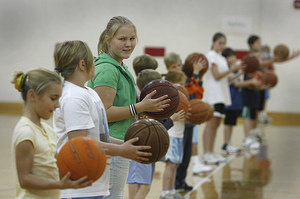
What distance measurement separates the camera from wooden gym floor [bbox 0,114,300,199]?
15.5 ft

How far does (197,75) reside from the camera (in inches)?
187

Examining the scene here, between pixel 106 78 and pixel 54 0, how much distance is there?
9097mm

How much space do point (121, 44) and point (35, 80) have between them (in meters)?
0.89

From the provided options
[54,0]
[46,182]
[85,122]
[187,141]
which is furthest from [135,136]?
[54,0]

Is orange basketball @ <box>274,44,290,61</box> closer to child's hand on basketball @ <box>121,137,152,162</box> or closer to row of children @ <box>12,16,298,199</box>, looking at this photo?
row of children @ <box>12,16,298,199</box>

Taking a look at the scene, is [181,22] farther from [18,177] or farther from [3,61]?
[18,177]

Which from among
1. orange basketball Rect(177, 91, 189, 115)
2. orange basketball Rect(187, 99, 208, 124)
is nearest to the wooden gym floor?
orange basketball Rect(187, 99, 208, 124)

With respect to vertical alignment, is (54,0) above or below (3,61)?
above

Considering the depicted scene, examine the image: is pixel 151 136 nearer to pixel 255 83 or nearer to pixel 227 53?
pixel 227 53

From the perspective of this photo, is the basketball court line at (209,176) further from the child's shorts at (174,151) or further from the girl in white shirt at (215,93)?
the child's shorts at (174,151)

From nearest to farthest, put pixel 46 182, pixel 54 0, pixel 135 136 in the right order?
1. pixel 46 182
2. pixel 135 136
3. pixel 54 0

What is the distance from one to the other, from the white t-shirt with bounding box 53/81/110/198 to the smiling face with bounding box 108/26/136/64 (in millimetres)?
521

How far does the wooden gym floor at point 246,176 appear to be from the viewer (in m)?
4.74

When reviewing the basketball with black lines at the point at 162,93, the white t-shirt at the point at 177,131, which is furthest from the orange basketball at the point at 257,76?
the basketball with black lines at the point at 162,93
